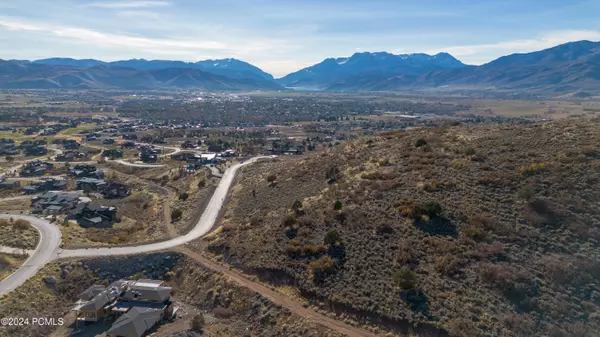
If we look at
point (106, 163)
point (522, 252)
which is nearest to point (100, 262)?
point (522, 252)

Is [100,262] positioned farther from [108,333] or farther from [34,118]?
[34,118]

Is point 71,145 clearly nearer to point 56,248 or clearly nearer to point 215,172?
point 215,172

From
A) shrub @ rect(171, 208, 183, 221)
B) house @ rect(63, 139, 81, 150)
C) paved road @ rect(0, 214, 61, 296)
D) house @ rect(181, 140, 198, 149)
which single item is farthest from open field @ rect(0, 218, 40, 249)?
house @ rect(63, 139, 81, 150)

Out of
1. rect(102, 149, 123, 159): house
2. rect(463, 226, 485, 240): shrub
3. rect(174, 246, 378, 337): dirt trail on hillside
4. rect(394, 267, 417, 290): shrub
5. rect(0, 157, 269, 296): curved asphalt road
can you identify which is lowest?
rect(102, 149, 123, 159): house

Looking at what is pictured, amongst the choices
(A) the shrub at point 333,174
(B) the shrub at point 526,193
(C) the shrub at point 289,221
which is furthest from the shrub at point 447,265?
(A) the shrub at point 333,174

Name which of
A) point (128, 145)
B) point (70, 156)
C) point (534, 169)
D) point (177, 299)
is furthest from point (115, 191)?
point (534, 169)
